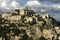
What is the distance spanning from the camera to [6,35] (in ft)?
619

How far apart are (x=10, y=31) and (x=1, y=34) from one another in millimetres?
10801

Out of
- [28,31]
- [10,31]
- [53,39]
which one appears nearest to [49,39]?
[53,39]

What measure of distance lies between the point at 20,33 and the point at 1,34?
48.5 ft

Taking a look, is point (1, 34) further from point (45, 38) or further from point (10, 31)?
point (45, 38)

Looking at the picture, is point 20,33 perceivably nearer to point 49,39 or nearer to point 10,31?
point 10,31

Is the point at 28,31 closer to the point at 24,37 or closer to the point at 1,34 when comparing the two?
the point at 24,37

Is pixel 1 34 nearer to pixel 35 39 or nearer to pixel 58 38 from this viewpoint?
pixel 35 39

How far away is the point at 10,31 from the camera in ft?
651

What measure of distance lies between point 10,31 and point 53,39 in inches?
1306

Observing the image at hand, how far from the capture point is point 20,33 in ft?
641

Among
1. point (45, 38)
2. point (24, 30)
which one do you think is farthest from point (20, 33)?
point (45, 38)

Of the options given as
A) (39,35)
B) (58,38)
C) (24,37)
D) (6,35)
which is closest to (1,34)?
(6,35)

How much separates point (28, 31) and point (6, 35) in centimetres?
1753

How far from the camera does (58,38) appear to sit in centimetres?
19788
